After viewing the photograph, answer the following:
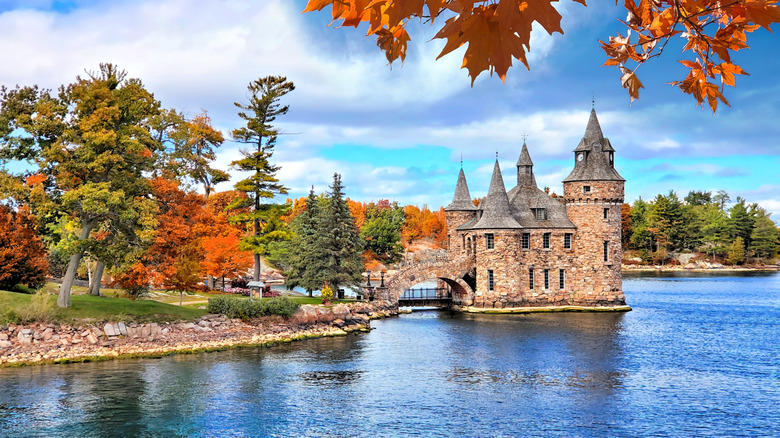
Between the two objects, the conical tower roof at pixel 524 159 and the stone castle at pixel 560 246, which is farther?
the conical tower roof at pixel 524 159

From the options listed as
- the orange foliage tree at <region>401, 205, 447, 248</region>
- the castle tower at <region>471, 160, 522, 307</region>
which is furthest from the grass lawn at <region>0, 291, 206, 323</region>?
the orange foliage tree at <region>401, 205, 447, 248</region>

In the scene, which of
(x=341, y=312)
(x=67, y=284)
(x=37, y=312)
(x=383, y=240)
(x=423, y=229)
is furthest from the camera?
(x=423, y=229)

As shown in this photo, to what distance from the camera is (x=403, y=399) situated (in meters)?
22.2

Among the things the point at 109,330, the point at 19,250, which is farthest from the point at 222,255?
the point at 109,330

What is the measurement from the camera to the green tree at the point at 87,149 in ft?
92.3

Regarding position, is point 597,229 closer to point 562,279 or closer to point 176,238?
point 562,279

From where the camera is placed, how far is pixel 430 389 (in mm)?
23859

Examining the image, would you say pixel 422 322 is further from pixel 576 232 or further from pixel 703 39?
pixel 703 39

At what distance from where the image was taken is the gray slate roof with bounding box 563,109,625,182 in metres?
49.5

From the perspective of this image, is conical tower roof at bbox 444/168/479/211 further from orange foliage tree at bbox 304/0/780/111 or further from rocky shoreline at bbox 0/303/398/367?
orange foliage tree at bbox 304/0/780/111

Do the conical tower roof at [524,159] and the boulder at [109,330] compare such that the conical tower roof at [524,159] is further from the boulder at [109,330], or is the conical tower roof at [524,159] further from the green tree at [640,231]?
the green tree at [640,231]

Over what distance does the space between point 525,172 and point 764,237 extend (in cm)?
8763

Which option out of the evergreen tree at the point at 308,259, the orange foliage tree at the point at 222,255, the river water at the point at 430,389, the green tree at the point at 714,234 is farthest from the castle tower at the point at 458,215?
the green tree at the point at 714,234

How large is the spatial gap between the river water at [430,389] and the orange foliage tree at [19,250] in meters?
10.5
